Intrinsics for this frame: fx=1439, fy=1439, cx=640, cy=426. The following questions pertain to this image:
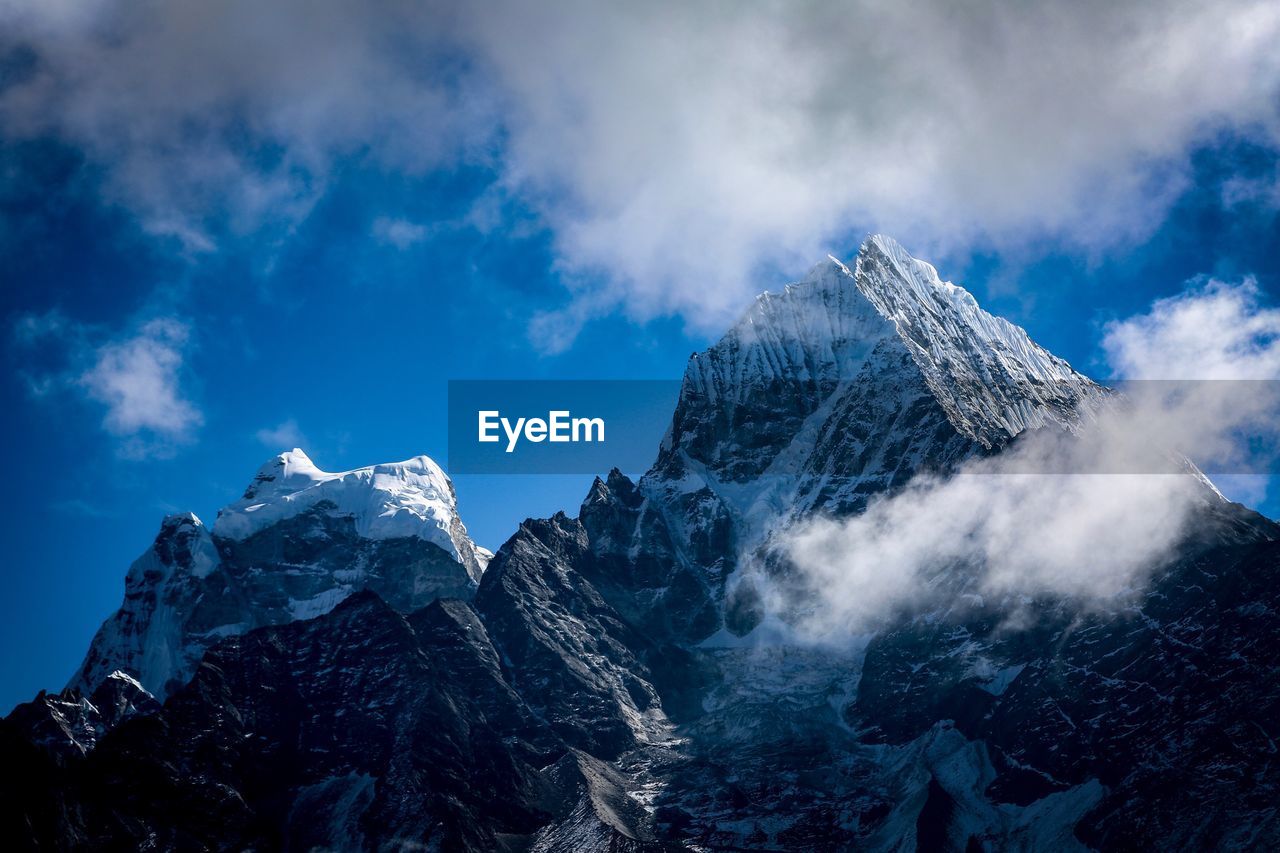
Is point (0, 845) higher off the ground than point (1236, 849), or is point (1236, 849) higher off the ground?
point (0, 845)
